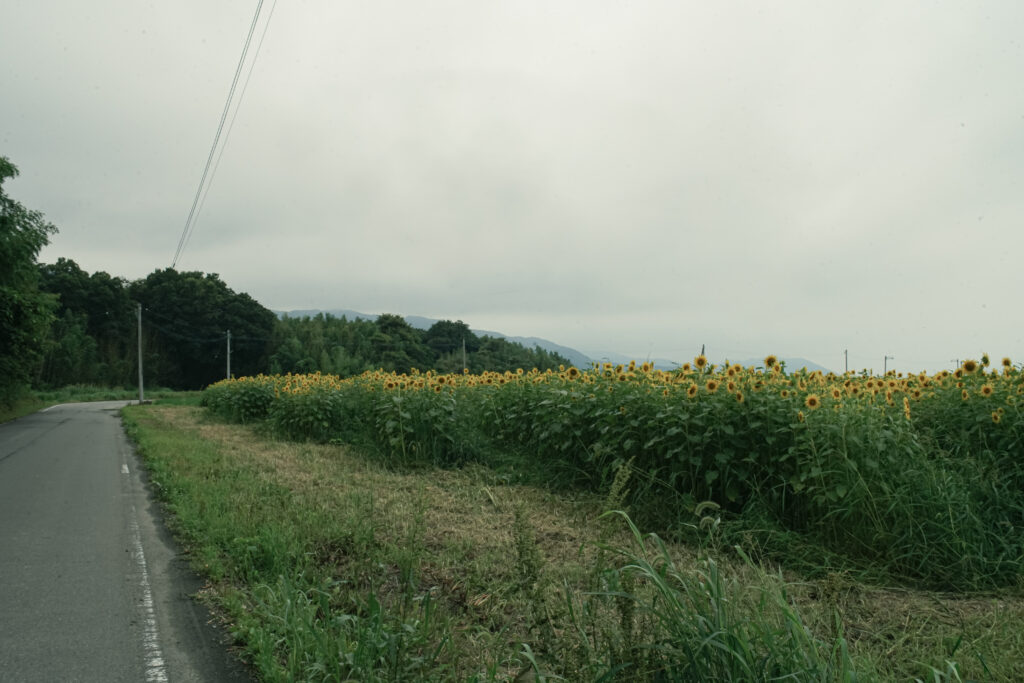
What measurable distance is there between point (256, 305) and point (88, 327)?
15.8 metres

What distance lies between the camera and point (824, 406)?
5.38 m

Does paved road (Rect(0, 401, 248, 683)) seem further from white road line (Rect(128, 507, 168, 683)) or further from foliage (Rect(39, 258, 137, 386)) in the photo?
foliage (Rect(39, 258, 137, 386))

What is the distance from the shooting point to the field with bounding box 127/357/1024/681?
2.86 m

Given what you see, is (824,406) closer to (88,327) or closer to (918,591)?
(918,591)

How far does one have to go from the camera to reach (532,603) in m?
3.60

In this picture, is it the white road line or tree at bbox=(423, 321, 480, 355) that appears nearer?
the white road line

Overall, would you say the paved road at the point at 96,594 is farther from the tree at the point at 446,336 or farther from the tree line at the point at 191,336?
the tree at the point at 446,336

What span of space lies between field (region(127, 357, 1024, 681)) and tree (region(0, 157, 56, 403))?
63.7 ft

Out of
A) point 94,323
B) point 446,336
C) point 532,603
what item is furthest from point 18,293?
point 94,323

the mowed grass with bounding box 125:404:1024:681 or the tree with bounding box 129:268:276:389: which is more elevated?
the tree with bounding box 129:268:276:389

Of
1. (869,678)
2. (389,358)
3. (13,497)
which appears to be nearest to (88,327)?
(389,358)

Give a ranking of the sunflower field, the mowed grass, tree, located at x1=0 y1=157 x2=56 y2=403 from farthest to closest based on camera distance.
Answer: tree, located at x1=0 y1=157 x2=56 y2=403
the sunflower field
the mowed grass

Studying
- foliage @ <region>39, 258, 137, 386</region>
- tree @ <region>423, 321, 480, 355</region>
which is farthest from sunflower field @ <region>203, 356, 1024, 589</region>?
foliage @ <region>39, 258, 137, 386</region>

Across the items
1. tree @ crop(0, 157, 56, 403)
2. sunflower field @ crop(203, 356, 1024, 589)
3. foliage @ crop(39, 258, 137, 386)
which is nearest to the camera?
sunflower field @ crop(203, 356, 1024, 589)
